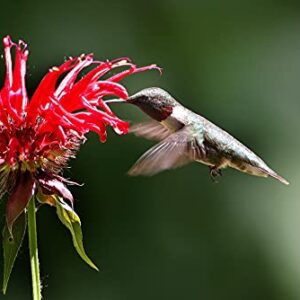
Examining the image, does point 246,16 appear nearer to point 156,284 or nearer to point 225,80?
point 225,80

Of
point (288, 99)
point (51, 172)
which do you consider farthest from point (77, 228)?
point (288, 99)

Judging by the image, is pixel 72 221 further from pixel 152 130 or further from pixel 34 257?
pixel 152 130

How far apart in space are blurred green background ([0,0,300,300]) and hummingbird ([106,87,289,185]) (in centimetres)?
124

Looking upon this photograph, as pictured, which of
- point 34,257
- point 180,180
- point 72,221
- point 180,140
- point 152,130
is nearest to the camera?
point 34,257

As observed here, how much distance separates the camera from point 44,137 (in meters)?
1.16

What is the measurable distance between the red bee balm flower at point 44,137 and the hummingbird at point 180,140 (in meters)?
0.06

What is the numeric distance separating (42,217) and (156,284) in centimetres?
44

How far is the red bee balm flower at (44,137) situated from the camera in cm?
108

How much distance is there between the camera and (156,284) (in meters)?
2.73

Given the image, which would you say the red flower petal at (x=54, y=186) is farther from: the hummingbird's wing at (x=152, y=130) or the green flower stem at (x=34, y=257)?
the hummingbird's wing at (x=152, y=130)

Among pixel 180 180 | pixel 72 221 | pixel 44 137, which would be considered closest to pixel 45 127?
pixel 44 137

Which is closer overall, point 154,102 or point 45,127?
point 45,127

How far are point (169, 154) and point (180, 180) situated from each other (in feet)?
5.26

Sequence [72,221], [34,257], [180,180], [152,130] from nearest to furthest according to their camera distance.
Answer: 1. [34,257]
2. [72,221]
3. [152,130]
4. [180,180]
